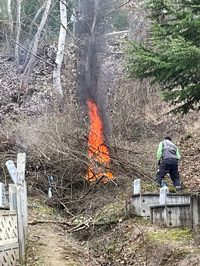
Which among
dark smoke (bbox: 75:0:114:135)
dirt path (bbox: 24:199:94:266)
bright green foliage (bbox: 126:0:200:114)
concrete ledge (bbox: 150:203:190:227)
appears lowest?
dirt path (bbox: 24:199:94:266)

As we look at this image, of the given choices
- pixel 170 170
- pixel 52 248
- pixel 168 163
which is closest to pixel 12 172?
pixel 52 248

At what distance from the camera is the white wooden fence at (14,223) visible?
7.23m

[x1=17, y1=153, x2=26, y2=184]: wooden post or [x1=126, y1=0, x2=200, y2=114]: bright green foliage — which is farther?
[x1=17, y1=153, x2=26, y2=184]: wooden post

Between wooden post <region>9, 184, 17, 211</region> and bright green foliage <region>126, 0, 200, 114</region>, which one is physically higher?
bright green foliage <region>126, 0, 200, 114</region>

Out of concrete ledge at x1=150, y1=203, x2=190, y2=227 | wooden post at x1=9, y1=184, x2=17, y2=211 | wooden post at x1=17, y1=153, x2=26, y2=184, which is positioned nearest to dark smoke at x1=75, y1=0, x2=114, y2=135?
concrete ledge at x1=150, y1=203, x2=190, y2=227

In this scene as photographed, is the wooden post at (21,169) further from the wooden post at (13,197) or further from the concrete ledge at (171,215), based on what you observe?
the concrete ledge at (171,215)

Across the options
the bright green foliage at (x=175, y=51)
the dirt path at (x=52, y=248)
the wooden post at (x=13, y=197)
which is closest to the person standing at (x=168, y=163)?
the bright green foliage at (x=175, y=51)

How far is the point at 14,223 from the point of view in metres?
7.79

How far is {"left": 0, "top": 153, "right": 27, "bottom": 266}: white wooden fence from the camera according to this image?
7.23 meters

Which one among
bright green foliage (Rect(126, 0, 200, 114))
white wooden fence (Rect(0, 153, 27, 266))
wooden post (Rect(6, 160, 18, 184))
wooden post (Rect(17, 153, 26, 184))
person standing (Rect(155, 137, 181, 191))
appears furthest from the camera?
person standing (Rect(155, 137, 181, 191))

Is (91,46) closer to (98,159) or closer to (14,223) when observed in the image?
(98,159)

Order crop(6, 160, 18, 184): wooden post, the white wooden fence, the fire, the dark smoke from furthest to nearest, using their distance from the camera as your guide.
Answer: the dark smoke → the fire → crop(6, 160, 18, 184): wooden post → the white wooden fence

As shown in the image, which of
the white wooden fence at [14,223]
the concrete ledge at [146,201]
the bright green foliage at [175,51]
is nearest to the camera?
the white wooden fence at [14,223]

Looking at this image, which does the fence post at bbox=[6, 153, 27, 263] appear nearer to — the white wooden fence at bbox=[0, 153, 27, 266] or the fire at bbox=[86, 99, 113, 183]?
the white wooden fence at bbox=[0, 153, 27, 266]
